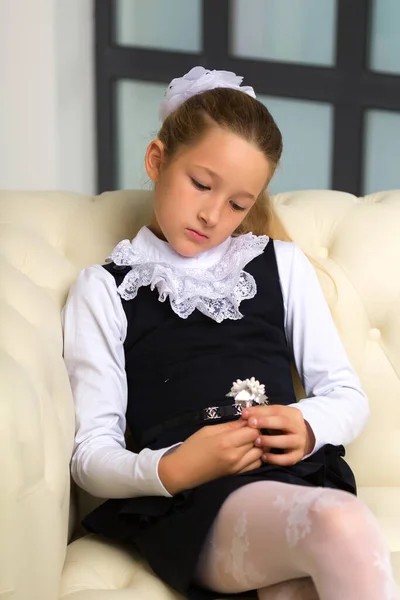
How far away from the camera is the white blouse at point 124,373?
4.65ft

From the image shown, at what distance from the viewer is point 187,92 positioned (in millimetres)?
1680

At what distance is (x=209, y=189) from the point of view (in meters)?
1.56

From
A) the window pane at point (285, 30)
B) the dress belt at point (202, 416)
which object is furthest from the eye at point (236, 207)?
the window pane at point (285, 30)

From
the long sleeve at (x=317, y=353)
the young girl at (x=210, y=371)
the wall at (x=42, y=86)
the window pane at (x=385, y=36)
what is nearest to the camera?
the young girl at (x=210, y=371)

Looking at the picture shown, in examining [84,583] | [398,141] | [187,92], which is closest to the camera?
[84,583]

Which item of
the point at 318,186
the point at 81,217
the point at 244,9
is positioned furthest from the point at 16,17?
the point at 81,217

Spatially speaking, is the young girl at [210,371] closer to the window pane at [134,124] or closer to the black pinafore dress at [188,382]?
the black pinafore dress at [188,382]

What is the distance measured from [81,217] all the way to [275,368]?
466 mm

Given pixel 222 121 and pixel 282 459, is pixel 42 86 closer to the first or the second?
pixel 222 121

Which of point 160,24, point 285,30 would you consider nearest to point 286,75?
point 285,30

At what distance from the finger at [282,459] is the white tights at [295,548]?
3.8 inches

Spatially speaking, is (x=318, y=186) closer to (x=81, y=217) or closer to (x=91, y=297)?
(x=81, y=217)

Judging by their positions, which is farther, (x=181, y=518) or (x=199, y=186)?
(x=199, y=186)

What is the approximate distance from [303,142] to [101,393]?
1.88 meters
